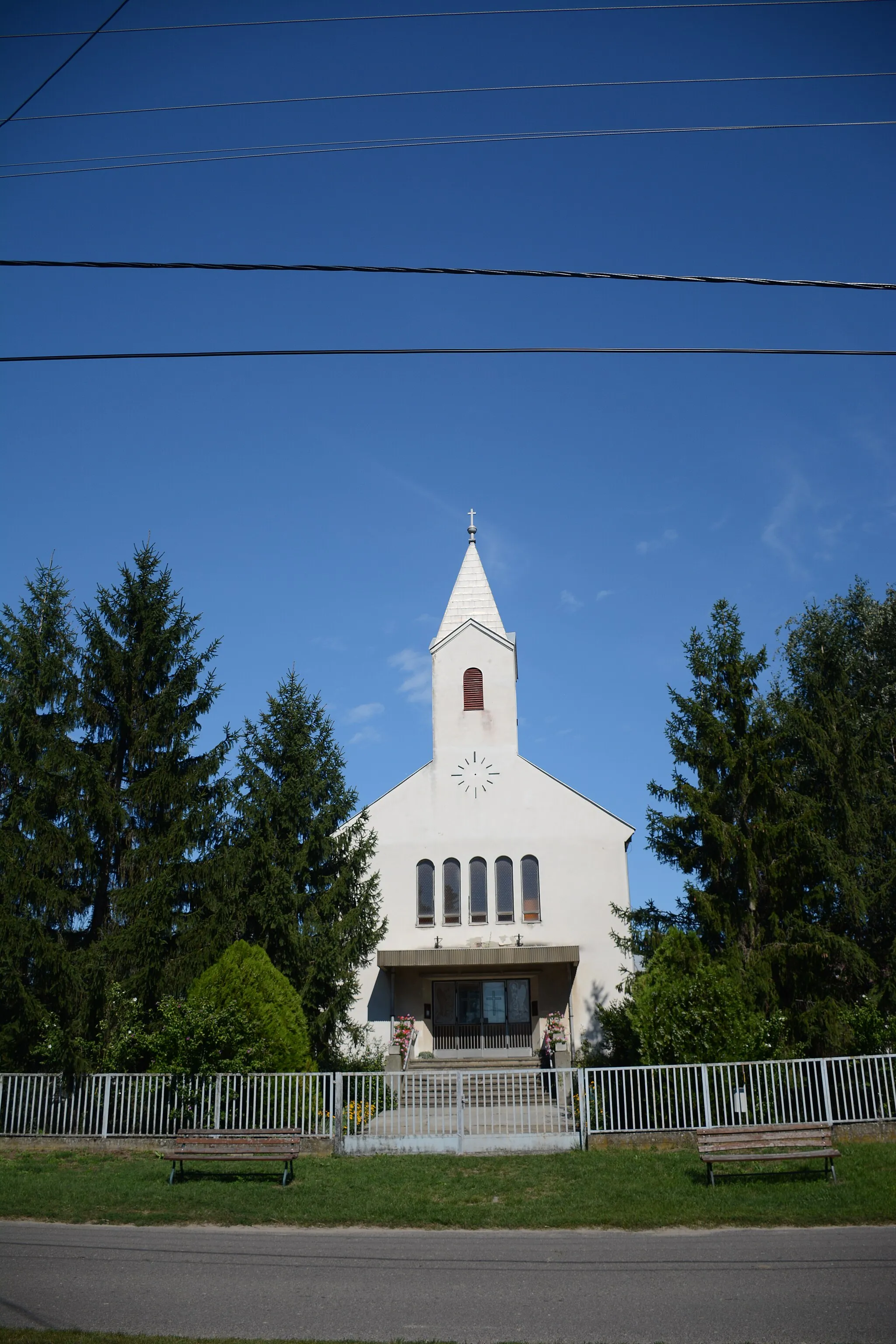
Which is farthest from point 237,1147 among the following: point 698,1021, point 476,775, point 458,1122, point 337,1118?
point 476,775

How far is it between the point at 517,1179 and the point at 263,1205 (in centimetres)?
343

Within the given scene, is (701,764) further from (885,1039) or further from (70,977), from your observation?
(70,977)

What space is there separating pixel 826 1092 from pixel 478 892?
15.1 meters

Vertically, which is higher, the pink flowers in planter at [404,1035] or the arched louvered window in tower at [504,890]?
the arched louvered window in tower at [504,890]

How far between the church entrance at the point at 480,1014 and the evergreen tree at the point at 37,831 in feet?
38.8

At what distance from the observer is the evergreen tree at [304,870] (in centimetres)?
2245

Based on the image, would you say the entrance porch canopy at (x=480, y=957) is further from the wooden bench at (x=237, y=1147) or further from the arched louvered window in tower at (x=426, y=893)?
the wooden bench at (x=237, y=1147)

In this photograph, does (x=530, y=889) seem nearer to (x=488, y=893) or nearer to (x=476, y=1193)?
(x=488, y=893)

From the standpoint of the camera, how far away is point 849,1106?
1567cm

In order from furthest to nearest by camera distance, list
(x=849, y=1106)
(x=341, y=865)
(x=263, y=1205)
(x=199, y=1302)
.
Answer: (x=341, y=865) → (x=849, y=1106) → (x=263, y=1205) → (x=199, y=1302)

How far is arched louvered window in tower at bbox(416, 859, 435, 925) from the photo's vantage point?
29498 millimetres

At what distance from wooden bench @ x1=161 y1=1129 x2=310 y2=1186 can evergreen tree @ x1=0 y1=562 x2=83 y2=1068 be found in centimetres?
488

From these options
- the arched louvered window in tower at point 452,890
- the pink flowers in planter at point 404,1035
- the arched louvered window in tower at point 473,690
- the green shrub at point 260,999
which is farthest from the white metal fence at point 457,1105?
the arched louvered window in tower at point 473,690

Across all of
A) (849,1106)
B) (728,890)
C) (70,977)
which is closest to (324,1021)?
(70,977)
